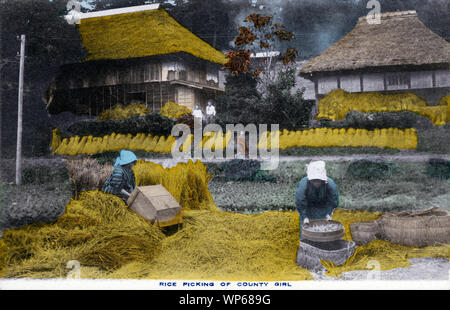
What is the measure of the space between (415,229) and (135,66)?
4.80 metres

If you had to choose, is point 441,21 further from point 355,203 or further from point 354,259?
point 354,259

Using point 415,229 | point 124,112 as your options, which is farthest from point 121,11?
point 415,229

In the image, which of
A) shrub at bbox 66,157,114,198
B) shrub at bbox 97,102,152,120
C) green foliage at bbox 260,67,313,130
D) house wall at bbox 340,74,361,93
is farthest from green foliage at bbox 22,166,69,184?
house wall at bbox 340,74,361,93

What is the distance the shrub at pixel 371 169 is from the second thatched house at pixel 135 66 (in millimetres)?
2383

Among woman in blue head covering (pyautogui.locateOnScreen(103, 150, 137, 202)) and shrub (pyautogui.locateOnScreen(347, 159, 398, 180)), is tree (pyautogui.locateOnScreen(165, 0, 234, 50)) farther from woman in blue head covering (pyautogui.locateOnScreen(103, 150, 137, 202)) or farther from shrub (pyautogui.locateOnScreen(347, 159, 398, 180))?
shrub (pyautogui.locateOnScreen(347, 159, 398, 180))

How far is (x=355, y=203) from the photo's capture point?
6.03 metres

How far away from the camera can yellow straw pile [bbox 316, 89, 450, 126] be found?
6.09 meters

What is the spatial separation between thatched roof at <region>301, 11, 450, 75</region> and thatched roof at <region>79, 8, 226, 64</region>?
79.5 inches

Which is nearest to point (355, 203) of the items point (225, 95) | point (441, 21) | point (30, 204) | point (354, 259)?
point (354, 259)

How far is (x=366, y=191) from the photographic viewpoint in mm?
6039

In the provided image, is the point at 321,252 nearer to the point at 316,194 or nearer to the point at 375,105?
the point at 316,194

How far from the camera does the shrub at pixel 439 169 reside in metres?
6.03

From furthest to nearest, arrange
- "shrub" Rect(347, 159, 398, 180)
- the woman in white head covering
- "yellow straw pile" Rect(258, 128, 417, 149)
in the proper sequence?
"yellow straw pile" Rect(258, 128, 417, 149), "shrub" Rect(347, 159, 398, 180), the woman in white head covering
